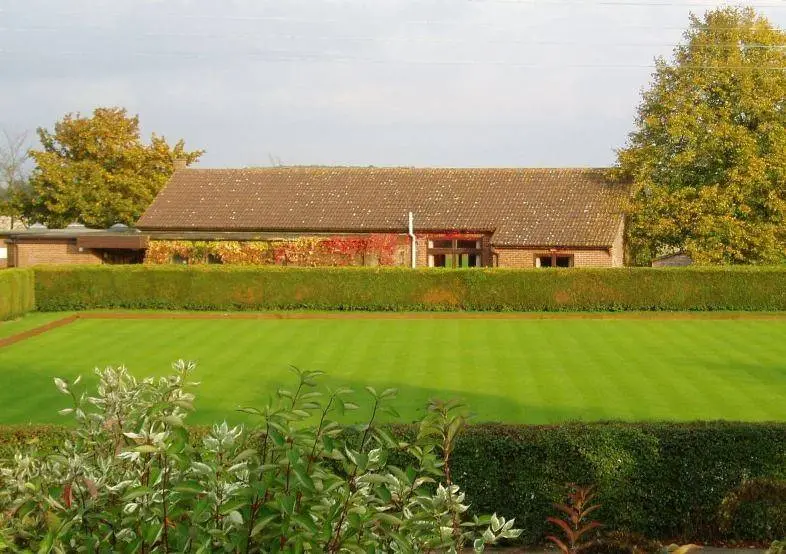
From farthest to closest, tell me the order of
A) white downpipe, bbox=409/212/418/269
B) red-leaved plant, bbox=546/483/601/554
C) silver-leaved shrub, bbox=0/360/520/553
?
white downpipe, bbox=409/212/418/269
red-leaved plant, bbox=546/483/601/554
silver-leaved shrub, bbox=0/360/520/553

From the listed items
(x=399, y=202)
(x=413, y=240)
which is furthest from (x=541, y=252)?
(x=399, y=202)

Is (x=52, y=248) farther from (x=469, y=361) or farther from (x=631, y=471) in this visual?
(x=631, y=471)

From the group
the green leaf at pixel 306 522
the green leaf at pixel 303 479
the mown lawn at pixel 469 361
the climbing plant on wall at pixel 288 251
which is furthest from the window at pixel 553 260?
the green leaf at pixel 306 522

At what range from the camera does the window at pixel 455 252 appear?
3634cm

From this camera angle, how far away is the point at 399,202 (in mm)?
38125

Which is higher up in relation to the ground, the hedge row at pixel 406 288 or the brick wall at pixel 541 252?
the brick wall at pixel 541 252

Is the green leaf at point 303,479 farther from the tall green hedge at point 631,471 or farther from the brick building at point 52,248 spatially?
the brick building at point 52,248

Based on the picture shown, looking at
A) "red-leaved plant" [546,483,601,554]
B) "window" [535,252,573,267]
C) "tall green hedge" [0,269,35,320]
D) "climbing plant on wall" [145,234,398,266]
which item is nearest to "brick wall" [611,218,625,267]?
"window" [535,252,573,267]

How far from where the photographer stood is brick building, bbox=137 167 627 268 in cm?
3441

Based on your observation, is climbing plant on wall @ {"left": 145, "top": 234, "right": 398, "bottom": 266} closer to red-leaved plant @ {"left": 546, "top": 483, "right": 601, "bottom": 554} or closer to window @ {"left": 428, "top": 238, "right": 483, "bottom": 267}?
window @ {"left": 428, "top": 238, "right": 483, "bottom": 267}

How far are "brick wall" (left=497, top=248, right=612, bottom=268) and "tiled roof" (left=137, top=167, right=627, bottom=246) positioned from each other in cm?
39

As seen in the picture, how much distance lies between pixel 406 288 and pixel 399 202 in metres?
9.70

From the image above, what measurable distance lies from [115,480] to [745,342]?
21.0 meters

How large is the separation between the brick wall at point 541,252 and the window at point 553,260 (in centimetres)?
16
